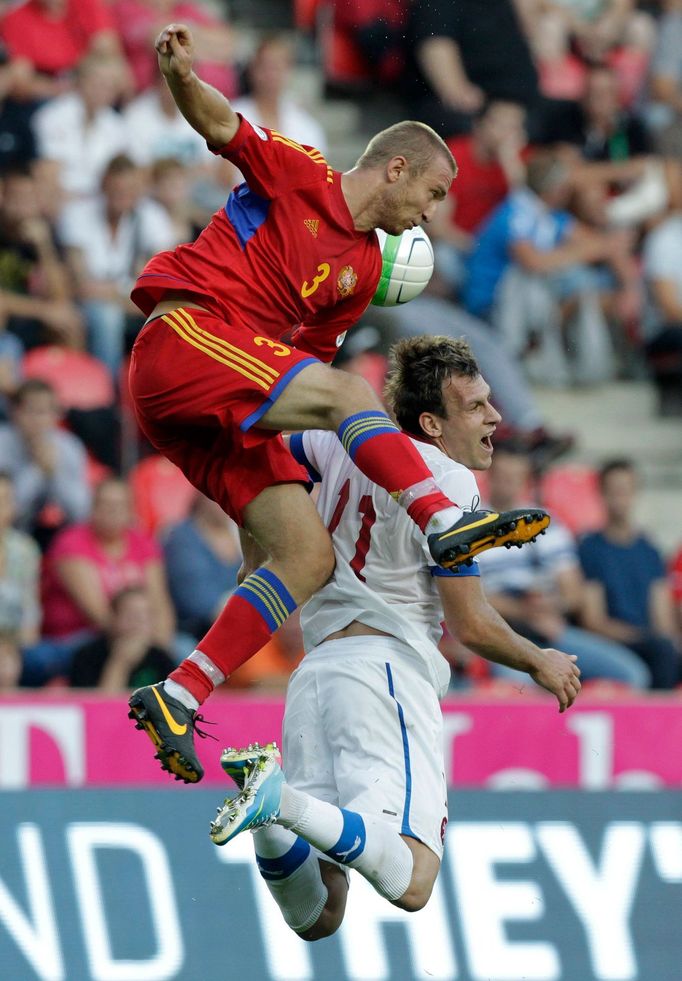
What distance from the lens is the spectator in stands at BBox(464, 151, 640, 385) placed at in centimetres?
1064

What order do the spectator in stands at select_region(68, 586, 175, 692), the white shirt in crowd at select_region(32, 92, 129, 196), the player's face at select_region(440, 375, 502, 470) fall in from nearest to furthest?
the player's face at select_region(440, 375, 502, 470)
the spectator in stands at select_region(68, 586, 175, 692)
the white shirt in crowd at select_region(32, 92, 129, 196)

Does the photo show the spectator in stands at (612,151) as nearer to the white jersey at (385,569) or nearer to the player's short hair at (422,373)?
the player's short hair at (422,373)

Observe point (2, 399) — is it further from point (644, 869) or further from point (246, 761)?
point (246, 761)

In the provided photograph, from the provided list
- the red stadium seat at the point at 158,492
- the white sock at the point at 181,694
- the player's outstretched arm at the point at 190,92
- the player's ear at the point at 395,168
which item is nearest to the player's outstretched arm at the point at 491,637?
the white sock at the point at 181,694

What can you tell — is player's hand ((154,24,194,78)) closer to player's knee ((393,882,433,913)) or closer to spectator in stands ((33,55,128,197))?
player's knee ((393,882,433,913))

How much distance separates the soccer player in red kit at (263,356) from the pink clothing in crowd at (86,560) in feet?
11.9

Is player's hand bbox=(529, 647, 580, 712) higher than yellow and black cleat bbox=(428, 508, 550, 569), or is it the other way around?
yellow and black cleat bbox=(428, 508, 550, 569)

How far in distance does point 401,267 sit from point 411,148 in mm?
372

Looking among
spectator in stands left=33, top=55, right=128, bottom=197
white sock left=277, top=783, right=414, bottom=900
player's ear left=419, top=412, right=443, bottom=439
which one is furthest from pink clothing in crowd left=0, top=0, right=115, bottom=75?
white sock left=277, top=783, right=414, bottom=900

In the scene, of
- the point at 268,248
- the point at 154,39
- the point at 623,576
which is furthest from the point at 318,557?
the point at 154,39

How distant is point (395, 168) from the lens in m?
5.43

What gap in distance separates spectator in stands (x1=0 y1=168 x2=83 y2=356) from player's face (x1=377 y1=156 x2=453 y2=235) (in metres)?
4.64

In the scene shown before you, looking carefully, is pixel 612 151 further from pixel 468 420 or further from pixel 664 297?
pixel 468 420

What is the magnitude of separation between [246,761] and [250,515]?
0.75m
